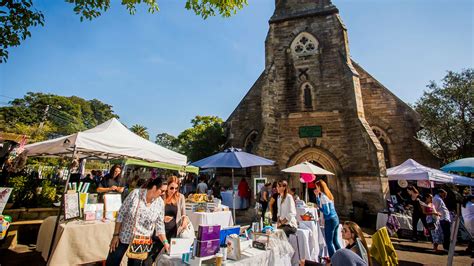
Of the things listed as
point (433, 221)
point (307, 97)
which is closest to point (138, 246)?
point (433, 221)

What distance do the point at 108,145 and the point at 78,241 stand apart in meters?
2.04

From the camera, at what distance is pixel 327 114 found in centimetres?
1214

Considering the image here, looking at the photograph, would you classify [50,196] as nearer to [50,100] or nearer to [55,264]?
[55,264]

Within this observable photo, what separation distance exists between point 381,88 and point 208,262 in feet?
49.3

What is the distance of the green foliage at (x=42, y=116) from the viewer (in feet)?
112

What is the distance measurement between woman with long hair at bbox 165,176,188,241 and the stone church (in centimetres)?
773

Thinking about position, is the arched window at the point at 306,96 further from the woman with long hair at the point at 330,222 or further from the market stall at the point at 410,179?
the woman with long hair at the point at 330,222

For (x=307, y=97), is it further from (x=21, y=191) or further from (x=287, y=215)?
(x=21, y=191)

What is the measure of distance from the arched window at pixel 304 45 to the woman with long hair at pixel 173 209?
1248 centimetres

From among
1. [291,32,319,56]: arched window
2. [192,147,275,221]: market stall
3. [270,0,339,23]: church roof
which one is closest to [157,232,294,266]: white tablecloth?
[192,147,275,221]: market stall

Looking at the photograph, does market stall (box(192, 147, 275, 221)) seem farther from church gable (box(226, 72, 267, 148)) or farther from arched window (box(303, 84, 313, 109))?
church gable (box(226, 72, 267, 148))

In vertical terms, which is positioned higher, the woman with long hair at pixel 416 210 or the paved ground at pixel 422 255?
the woman with long hair at pixel 416 210

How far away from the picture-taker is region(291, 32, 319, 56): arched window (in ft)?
43.9

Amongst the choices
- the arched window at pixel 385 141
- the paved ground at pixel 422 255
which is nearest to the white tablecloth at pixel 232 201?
the paved ground at pixel 422 255
